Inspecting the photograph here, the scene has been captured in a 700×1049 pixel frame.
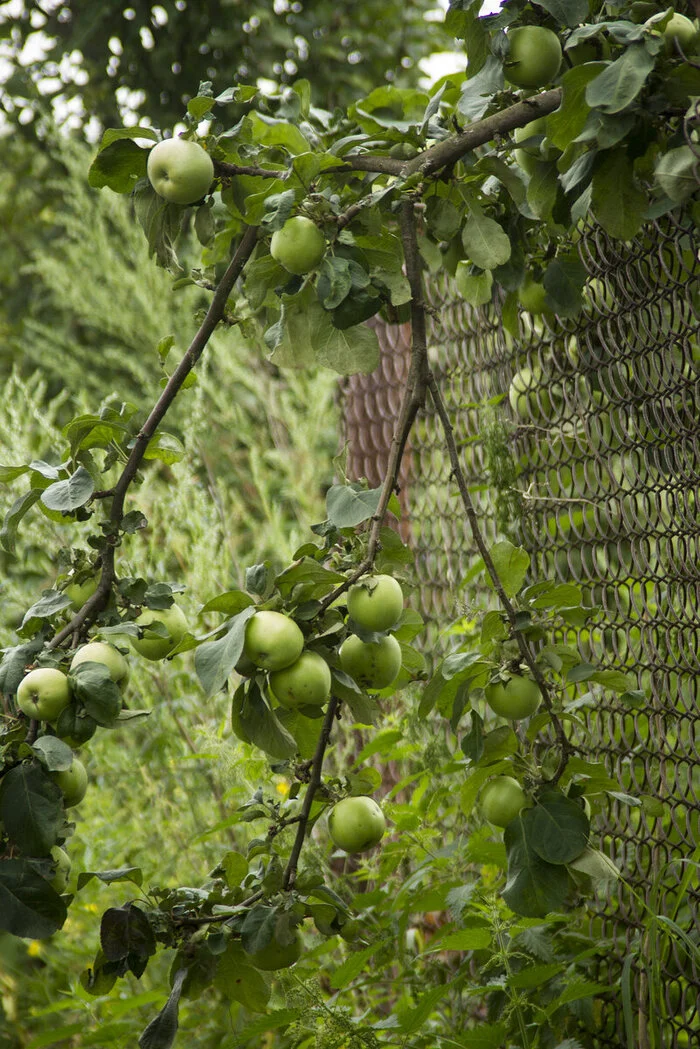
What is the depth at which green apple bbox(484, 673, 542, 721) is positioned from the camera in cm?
98

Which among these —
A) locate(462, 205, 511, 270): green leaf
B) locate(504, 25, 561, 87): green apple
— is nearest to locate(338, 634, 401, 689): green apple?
locate(462, 205, 511, 270): green leaf

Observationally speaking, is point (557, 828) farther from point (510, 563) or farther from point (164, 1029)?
point (164, 1029)

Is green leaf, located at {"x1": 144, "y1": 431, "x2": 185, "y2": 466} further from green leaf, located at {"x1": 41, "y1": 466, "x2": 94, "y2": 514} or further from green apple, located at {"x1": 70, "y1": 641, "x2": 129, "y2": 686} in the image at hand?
green apple, located at {"x1": 70, "y1": 641, "x2": 129, "y2": 686}

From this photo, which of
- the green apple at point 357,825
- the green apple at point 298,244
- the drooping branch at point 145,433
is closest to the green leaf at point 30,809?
the drooping branch at point 145,433

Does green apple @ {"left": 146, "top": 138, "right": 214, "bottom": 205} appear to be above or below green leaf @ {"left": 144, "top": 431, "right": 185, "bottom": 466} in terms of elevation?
above

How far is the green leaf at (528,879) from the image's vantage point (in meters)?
0.95

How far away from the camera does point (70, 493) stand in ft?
3.49

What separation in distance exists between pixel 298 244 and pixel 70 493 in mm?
347

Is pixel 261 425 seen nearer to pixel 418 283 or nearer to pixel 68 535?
pixel 68 535

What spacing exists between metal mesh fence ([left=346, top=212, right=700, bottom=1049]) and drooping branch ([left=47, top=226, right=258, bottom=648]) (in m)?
0.23

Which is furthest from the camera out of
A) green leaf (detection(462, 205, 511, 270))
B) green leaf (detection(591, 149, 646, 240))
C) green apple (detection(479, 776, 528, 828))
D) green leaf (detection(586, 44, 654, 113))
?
green leaf (detection(462, 205, 511, 270))

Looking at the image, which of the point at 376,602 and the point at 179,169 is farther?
the point at 179,169

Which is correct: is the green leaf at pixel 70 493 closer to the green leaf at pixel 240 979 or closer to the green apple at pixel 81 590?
the green apple at pixel 81 590

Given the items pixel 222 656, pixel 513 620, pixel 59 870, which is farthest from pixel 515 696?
pixel 59 870
